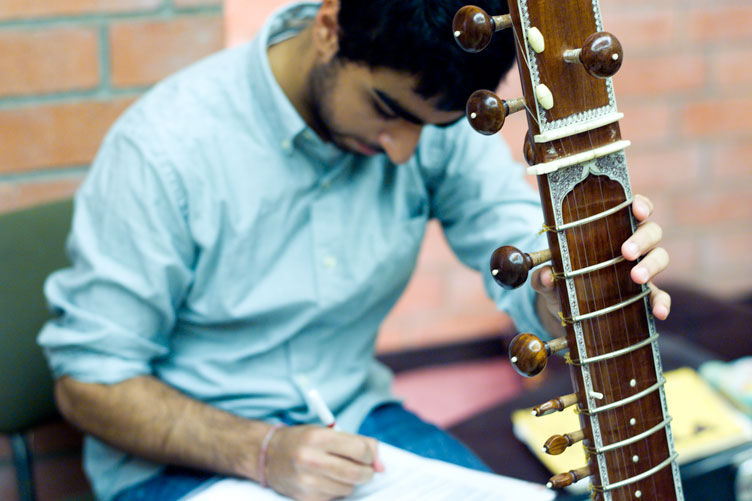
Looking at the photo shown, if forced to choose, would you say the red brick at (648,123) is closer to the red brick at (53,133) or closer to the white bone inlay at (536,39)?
the red brick at (53,133)

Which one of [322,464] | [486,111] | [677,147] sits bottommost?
[322,464]

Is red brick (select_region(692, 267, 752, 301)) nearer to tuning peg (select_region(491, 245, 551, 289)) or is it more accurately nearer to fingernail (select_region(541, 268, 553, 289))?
fingernail (select_region(541, 268, 553, 289))

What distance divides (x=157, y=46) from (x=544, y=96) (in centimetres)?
96

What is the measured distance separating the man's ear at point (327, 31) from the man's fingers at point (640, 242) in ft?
1.49

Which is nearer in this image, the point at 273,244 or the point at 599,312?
the point at 599,312

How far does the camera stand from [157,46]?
1.41 meters

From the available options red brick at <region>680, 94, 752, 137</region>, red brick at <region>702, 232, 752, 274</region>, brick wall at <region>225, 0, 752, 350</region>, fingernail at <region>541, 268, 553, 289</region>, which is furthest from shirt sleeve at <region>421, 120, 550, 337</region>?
red brick at <region>702, 232, 752, 274</region>

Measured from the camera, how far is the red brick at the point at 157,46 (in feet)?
4.58

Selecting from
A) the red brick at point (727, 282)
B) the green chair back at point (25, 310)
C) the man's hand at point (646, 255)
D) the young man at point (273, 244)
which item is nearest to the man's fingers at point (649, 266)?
the man's hand at point (646, 255)

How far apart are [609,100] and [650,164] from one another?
140 centimetres

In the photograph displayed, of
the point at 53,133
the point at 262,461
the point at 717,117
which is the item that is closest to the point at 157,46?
the point at 53,133

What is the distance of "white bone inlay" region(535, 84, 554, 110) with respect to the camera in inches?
25.4

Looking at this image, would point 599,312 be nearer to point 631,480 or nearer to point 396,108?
point 631,480

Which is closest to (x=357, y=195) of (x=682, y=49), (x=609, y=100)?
(x=609, y=100)
